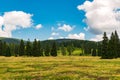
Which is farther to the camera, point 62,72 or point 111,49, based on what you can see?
point 111,49

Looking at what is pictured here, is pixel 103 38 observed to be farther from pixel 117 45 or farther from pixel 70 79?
pixel 70 79

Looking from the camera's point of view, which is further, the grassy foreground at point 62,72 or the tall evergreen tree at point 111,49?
the tall evergreen tree at point 111,49

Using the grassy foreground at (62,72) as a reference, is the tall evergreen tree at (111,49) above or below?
above

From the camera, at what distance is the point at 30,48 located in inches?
6161

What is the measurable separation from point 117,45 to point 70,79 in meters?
97.5

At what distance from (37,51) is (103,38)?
170ft

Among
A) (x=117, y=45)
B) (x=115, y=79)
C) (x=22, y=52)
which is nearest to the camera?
(x=115, y=79)

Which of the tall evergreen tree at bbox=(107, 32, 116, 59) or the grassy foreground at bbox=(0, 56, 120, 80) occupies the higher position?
the tall evergreen tree at bbox=(107, 32, 116, 59)

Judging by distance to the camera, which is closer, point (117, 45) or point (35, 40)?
point (117, 45)

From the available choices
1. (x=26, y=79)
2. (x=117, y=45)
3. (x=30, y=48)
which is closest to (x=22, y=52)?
(x=30, y=48)

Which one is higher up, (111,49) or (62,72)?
(111,49)

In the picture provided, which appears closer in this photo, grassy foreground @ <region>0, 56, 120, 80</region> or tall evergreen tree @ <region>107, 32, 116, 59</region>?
grassy foreground @ <region>0, 56, 120, 80</region>

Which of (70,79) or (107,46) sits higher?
(107,46)

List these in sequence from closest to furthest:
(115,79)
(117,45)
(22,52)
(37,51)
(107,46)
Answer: (115,79) < (107,46) < (117,45) < (37,51) < (22,52)
